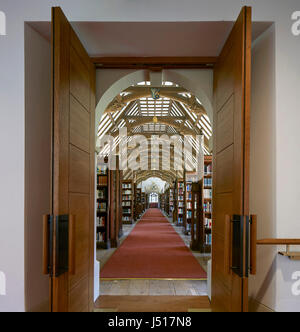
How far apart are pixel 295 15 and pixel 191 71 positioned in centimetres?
115

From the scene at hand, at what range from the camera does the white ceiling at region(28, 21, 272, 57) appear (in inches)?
100

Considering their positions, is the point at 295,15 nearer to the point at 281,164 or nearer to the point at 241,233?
the point at 281,164

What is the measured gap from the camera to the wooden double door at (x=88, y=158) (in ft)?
6.77

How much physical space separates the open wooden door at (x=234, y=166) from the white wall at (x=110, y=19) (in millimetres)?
405

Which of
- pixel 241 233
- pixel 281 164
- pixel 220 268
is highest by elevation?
pixel 281 164

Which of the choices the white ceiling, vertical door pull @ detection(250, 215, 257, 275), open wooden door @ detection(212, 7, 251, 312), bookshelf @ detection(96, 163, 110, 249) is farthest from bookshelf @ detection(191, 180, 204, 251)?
vertical door pull @ detection(250, 215, 257, 275)

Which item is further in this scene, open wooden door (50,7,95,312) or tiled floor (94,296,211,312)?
tiled floor (94,296,211,312)

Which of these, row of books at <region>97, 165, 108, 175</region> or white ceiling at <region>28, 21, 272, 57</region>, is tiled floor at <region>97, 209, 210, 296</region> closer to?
white ceiling at <region>28, 21, 272, 57</region>

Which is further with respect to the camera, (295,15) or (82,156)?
(82,156)

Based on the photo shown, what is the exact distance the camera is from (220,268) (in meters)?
2.70

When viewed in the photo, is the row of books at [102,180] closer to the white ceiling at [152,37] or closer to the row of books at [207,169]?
the row of books at [207,169]
